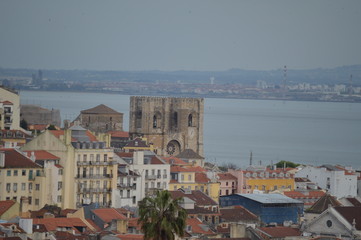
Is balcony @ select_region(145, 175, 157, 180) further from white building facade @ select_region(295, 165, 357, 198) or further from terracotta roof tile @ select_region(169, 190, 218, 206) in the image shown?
white building facade @ select_region(295, 165, 357, 198)

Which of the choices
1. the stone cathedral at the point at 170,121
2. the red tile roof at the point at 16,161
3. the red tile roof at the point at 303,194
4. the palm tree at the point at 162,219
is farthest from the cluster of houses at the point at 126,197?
the stone cathedral at the point at 170,121

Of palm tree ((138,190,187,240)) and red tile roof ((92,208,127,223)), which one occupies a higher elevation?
palm tree ((138,190,187,240))

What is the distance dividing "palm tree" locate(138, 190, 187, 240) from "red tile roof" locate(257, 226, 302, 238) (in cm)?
1149

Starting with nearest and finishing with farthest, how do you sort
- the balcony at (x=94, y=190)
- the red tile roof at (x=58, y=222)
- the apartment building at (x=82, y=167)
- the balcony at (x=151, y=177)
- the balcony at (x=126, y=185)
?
the red tile roof at (x=58, y=222), the apartment building at (x=82, y=167), the balcony at (x=94, y=190), the balcony at (x=126, y=185), the balcony at (x=151, y=177)

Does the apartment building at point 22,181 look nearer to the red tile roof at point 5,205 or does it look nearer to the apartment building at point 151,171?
the red tile roof at point 5,205

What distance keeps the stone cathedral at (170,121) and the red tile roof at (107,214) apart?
63.4 metres

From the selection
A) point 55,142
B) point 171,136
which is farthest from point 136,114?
point 55,142

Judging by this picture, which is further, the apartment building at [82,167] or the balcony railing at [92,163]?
the balcony railing at [92,163]

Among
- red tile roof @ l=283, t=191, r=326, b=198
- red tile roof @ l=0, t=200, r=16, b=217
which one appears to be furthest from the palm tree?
red tile roof @ l=283, t=191, r=326, b=198

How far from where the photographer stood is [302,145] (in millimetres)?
195375

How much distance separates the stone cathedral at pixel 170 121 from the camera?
115 m

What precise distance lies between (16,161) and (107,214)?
21.9 ft

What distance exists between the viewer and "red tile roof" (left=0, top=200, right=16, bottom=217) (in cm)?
4678

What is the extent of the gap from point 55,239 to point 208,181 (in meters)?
26.8
